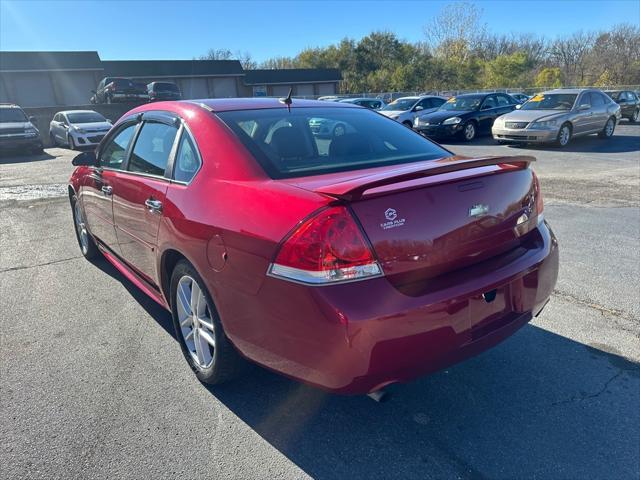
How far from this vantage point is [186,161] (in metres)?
2.87

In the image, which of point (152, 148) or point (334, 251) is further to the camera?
point (152, 148)

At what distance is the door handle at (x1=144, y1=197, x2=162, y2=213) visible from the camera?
116 inches

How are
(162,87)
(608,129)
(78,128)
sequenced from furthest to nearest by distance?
(162,87) < (78,128) < (608,129)

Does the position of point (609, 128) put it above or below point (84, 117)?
below

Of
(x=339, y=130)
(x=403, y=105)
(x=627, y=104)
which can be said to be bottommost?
(x=627, y=104)

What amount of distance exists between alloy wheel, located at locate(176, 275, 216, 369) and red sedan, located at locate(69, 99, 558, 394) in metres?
0.01

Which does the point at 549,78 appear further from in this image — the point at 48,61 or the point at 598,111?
the point at 48,61

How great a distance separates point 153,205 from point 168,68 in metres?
44.9

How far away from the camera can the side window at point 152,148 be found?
3127 millimetres

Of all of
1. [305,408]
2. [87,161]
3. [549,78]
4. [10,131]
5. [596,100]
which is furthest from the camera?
[549,78]

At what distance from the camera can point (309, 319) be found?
198 centimetres

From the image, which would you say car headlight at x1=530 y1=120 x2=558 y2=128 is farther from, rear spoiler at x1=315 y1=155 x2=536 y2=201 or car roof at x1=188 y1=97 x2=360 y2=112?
rear spoiler at x1=315 y1=155 x2=536 y2=201

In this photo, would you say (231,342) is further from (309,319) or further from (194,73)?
(194,73)

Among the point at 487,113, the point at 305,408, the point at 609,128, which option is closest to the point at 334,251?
the point at 305,408
